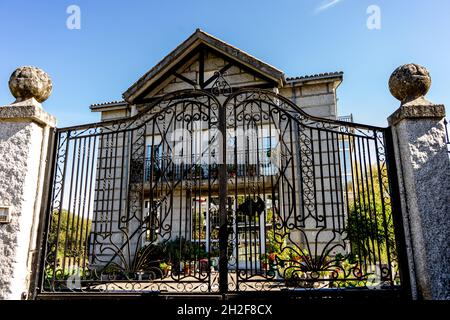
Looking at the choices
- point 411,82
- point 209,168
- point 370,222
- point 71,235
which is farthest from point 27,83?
point 411,82

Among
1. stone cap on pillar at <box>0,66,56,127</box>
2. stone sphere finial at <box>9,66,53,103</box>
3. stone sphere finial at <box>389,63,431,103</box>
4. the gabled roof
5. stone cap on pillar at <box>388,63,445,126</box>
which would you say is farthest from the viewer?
the gabled roof

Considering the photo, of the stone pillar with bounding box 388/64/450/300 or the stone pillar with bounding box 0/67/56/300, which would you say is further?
the stone pillar with bounding box 0/67/56/300

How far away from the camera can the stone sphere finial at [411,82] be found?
355 cm

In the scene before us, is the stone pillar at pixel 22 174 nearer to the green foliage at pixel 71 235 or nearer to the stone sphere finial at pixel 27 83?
the stone sphere finial at pixel 27 83

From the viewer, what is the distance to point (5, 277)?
337cm

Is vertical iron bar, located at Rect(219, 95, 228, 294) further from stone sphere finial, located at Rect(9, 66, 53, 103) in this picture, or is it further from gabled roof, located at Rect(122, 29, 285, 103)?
gabled roof, located at Rect(122, 29, 285, 103)

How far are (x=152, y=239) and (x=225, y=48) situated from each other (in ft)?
22.8

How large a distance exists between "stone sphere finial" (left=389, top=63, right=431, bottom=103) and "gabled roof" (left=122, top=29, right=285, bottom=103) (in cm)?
544

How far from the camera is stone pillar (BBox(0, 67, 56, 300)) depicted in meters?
3.42

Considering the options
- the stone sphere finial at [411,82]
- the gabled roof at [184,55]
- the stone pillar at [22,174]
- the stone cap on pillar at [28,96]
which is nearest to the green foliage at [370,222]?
the stone sphere finial at [411,82]

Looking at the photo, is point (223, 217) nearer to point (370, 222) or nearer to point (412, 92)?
point (370, 222)

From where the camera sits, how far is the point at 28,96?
3.89 m

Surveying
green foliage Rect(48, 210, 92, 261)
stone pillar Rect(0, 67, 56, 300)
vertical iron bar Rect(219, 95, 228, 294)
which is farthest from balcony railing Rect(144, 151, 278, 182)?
stone pillar Rect(0, 67, 56, 300)
